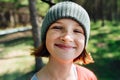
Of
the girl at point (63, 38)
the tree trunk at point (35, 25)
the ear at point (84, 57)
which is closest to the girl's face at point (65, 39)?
the girl at point (63, 38)

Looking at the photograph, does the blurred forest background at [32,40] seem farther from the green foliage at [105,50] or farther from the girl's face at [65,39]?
the girl's face at [65,39]

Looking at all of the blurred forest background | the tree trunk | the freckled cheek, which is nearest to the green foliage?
the blurred forest background

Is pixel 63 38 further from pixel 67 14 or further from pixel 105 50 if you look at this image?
pixel 105 50

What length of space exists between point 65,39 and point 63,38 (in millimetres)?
11

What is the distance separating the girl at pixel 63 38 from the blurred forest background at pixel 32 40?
3349mm

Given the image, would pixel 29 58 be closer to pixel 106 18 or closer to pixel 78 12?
pixel 106 18

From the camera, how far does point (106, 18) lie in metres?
15.5

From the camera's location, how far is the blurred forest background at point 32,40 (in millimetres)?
8883

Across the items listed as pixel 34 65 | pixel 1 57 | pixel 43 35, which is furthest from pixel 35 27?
pixel 43 35

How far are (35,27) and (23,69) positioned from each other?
147 centimetres

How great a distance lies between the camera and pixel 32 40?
12523 millimetres

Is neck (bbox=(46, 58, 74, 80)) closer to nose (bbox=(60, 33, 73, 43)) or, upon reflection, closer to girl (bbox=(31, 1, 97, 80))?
girl (bbox=(31, 1, 97, 80))

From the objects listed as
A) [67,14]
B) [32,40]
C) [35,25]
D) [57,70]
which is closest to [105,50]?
[32,40]

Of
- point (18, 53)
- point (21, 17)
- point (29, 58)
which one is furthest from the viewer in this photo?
point (21, 17)
